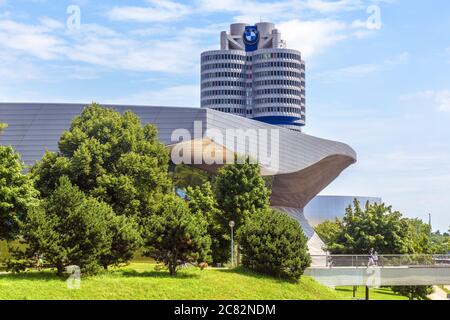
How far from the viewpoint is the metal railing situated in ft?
185

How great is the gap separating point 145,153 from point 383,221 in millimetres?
A: 23963

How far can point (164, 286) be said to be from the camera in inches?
1533

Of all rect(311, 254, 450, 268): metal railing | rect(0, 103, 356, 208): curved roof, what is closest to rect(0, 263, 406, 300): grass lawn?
rect(311, 254, 450, 268): metal railing

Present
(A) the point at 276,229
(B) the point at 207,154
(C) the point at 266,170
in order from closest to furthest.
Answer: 1. (A) the point at 276,229
2. (B) the point at 207,154
3. (C) the point at 266,170

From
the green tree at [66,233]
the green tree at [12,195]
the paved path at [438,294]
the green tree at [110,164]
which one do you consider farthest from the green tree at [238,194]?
the paved path at [438,294]

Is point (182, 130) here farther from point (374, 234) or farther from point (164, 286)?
point (164, 286)

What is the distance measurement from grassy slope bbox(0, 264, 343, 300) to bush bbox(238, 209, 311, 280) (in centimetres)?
81

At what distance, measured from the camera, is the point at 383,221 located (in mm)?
68750

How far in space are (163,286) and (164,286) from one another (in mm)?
56

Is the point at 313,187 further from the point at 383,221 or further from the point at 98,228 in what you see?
the point at 98,228

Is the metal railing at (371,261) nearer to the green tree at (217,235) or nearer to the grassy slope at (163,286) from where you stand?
the green tree at (217,235)

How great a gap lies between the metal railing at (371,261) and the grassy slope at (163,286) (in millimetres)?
9777
